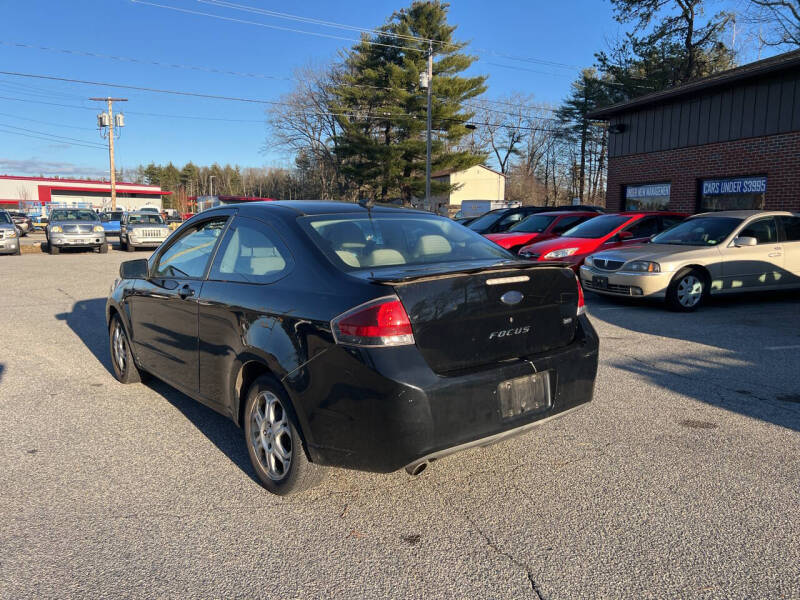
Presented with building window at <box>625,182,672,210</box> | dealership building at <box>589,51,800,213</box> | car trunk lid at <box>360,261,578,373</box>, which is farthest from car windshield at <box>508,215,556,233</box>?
car trunk lid at <box>360,261,578,373</box>

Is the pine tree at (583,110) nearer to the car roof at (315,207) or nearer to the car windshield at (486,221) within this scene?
the car windshield at (486,221)

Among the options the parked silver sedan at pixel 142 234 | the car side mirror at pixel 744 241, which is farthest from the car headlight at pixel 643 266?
the parked silver sedan at pixel 142 234

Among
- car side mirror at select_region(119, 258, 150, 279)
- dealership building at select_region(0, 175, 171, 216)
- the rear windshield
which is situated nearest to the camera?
the rear windshield

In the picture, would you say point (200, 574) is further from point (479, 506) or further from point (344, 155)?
point (344, 155)

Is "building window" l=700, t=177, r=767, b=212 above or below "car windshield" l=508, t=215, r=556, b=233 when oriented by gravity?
above

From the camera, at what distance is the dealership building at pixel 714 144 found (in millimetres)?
13969

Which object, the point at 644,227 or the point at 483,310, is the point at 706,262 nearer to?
the point at 644,227

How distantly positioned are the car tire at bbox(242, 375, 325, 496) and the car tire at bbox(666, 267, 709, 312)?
7354 mm

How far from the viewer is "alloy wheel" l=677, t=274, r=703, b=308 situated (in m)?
8.98

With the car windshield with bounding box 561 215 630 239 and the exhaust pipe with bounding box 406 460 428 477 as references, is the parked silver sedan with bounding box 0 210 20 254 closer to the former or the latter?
the car windshield with bounding box 561 215 630 239

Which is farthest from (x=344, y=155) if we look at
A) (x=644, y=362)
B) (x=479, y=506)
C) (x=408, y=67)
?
(x=479, y=506)

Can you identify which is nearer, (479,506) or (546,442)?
(479,506)

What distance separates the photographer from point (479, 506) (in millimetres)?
3152

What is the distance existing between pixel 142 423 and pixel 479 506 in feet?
8.77
